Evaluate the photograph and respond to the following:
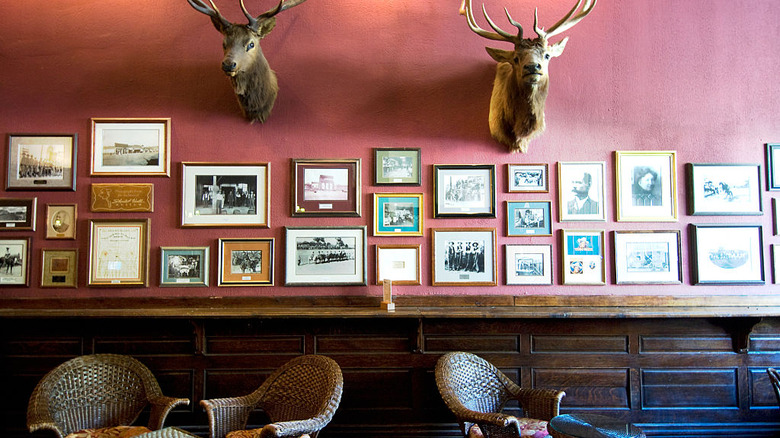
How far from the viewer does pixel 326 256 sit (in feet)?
13.0

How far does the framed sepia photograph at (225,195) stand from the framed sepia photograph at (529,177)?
205cm

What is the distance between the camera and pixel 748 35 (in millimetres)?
4203

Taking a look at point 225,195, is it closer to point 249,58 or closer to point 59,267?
point 249,58

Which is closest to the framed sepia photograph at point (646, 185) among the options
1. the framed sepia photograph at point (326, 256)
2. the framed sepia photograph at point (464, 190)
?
the framed sepia photograph at point (464, 190)

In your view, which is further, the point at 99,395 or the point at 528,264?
the point at 528,264

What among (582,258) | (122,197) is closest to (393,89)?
(582,258)

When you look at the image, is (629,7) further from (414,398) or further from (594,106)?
(414,398)

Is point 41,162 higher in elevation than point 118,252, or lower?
higher

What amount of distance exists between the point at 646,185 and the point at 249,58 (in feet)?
11.2

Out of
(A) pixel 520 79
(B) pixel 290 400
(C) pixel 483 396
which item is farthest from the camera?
(A) pixel 520 79

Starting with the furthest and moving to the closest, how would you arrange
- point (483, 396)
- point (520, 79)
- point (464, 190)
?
point (464, 190) < point (520, 79) < point (483, 396)

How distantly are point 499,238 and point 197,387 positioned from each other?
2664 mm

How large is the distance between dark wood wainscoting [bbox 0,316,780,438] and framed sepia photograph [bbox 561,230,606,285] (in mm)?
406

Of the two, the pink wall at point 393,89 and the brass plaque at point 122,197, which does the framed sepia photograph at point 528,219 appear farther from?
the brass plaque at point 122,197
